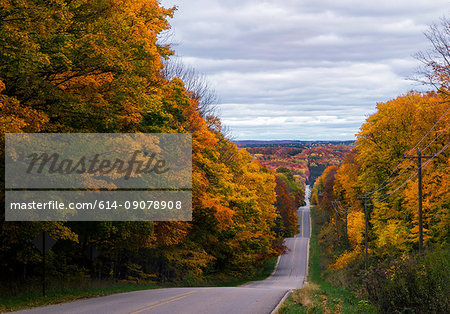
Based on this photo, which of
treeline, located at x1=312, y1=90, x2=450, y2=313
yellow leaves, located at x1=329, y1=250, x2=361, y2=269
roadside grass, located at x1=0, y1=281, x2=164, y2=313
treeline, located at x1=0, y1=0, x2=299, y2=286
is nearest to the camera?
treeline, located at x1=312, y1=90, x2=450, y2=313

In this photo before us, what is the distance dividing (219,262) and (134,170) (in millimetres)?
31639

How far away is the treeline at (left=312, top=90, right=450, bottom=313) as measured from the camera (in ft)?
50.3

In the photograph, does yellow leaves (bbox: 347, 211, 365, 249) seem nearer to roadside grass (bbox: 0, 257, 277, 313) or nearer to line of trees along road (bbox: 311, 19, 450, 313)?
line of trees along road (bbox: 311, 19, 450, 313)

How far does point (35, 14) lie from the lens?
15203 millimetres

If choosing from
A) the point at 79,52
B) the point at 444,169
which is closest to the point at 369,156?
the point at 444,169

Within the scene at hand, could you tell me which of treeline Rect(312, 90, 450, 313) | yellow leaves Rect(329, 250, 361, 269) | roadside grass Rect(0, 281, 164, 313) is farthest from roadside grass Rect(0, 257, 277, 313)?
yellow leaves Rect(329, 250, 361, 269)

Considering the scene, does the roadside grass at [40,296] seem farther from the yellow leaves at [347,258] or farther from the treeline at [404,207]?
the yellow leaves at [347,258]

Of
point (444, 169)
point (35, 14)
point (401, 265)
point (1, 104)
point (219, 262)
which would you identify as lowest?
point (219, 262)

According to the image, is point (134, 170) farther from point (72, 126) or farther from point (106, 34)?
point (106, 34)

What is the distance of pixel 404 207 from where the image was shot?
131ft

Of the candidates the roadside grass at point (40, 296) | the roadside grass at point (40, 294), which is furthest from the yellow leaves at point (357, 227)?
the roadside grass at point (40, 296)

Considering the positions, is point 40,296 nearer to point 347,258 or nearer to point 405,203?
point 405,203

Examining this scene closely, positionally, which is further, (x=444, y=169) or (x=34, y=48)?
(x=444, y=169)

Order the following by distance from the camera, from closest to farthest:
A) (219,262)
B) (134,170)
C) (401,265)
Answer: (401,265)
(134,170)
(219,262)
